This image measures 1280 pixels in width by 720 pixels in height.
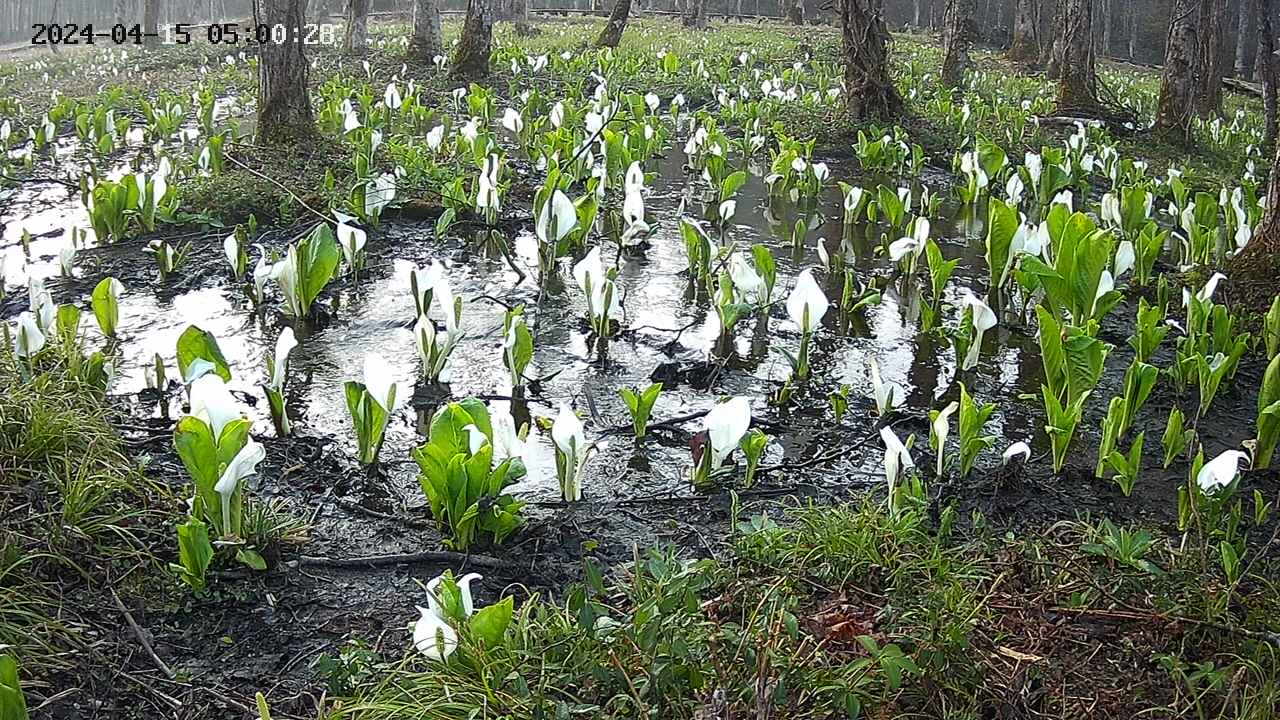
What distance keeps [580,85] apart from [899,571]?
32.1 feet

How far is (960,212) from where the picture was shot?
6766 mm

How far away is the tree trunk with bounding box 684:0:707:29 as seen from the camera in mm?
24141

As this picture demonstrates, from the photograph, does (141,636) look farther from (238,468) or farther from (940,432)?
(940,432)

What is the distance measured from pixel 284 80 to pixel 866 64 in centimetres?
514

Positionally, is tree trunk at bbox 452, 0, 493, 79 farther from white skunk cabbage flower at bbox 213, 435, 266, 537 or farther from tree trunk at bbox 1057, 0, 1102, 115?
white skunk cabbage flower at bbox 213, 435, 266, 537

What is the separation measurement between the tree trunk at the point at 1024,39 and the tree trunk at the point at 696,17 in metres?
6.81

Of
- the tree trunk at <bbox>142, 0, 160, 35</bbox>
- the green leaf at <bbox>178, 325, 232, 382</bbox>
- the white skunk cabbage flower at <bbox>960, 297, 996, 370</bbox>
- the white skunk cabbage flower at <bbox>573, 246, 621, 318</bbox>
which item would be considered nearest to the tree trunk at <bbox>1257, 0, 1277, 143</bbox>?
the white skunk cabbage flower at <bbox>960, 297, 996, 370</bbox>

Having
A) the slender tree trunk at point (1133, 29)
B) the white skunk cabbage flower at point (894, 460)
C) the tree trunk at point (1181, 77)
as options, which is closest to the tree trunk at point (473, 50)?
the tree trunk at point (1181, 77)

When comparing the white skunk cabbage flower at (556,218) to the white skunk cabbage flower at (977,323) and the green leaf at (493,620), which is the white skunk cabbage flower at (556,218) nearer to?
the white skunk cabbage flower at (977,323)

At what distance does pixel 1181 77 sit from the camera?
970cm

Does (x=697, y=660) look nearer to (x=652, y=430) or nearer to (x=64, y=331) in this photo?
(x=652, y=430)

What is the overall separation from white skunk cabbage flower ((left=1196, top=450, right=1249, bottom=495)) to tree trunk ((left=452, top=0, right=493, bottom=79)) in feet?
36.5

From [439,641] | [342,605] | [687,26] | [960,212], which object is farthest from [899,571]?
[687,26]

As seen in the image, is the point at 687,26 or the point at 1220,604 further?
the point at 687,26
